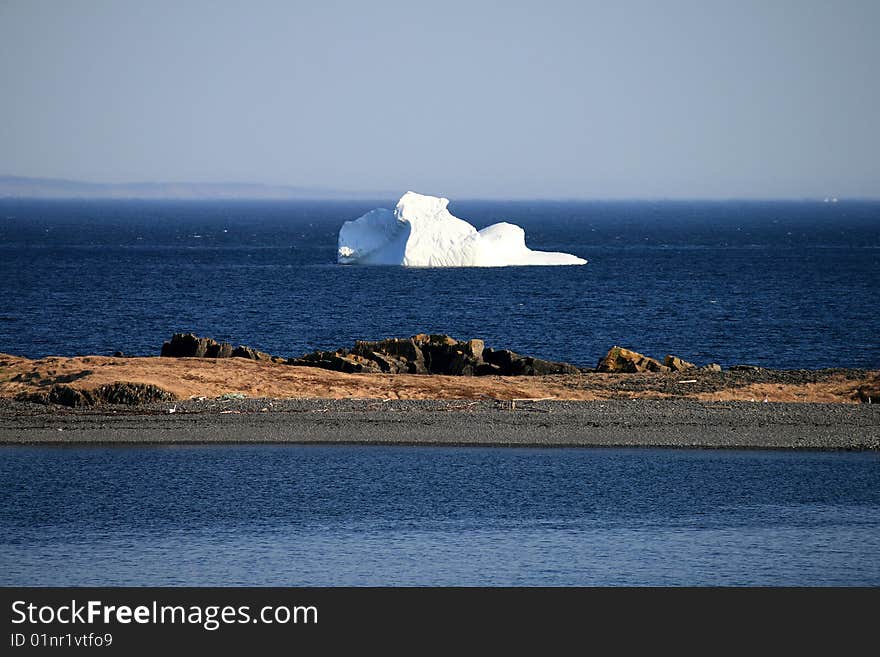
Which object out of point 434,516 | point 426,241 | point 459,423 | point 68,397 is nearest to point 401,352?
point 459,423

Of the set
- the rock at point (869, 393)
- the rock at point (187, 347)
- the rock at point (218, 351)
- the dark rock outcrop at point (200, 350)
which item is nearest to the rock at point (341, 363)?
the dark rock outcrop at point (200, 350)

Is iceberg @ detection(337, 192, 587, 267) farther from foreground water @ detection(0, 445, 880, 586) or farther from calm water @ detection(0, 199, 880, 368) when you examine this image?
foreground water @ detection(0, 445, 880, 586)

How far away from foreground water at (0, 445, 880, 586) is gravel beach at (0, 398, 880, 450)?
0.66 metres

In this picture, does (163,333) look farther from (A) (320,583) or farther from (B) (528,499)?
(A) (320,583)

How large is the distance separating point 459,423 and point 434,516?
687 cm

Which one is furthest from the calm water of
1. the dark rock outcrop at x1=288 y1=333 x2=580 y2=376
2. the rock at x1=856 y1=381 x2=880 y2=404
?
the rock at x1=856 y1=381 x2=880 y2=404

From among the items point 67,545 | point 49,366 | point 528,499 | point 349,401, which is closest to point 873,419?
point 528,499

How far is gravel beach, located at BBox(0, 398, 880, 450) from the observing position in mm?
25328

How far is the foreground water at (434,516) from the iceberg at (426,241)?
47.3m

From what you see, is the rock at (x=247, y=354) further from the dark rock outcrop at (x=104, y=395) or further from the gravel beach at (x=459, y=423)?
the dark rock outcrop at (x=104, y=395)

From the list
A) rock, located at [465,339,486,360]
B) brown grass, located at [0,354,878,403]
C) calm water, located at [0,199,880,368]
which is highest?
rock, located at [465,339,486,360]

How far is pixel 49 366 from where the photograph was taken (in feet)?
97.7

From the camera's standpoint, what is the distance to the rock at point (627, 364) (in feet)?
110
